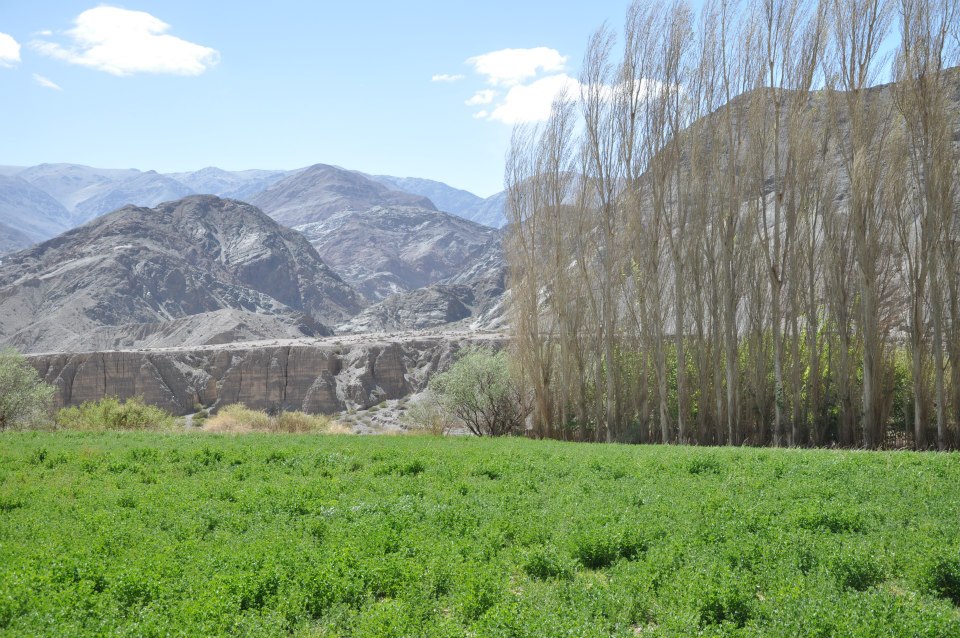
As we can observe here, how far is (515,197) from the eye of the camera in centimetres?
2662

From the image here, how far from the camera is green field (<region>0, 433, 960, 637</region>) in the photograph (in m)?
4.93

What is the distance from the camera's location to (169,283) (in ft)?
303

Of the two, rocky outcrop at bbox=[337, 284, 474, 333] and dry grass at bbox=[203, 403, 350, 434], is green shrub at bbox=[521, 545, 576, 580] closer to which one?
dry grass at bbox=[203, 403, 350, 434]

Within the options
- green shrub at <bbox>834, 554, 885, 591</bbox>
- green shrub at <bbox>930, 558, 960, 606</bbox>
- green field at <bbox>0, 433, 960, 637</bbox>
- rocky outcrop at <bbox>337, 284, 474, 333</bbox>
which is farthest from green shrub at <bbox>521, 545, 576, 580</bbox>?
rocky outcrop at <bbox>337, 284, 474, 333</bbox>

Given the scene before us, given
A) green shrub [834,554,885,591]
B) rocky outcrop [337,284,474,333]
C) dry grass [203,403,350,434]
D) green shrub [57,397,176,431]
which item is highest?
rocky outcrop [337,284,474,333]

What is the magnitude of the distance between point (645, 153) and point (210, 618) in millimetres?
20374

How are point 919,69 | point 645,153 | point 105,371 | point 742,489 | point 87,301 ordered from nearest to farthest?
point 742,489 → point 919,69 → point 645,153 → point 105,371 → point 87,301

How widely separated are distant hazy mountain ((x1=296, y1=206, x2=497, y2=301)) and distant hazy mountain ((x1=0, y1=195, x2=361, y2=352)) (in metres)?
35.0

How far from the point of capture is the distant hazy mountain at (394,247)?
539ft

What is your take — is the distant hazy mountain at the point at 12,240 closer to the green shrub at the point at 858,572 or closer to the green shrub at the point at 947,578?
the green shrub at the point at 858,572

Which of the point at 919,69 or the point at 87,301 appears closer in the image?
the point at 919,69

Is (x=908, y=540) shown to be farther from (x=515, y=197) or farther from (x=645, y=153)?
(x=515, y=197)

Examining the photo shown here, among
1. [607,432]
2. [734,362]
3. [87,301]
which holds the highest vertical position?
[87,301]

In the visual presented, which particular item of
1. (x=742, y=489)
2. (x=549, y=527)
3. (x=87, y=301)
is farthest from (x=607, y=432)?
(x=87, y=301)
